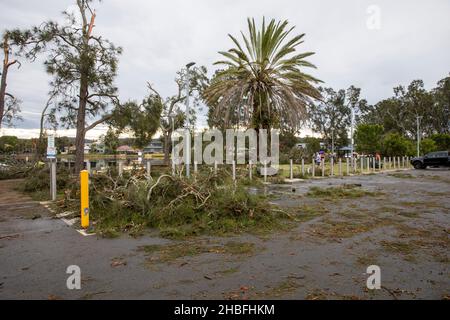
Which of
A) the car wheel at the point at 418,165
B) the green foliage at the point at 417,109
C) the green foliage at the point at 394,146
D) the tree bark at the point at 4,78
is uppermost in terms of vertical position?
the green foliage at the point at 417,109

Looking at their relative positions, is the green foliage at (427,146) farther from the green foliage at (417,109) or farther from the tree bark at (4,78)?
the tree bark at (4,78)

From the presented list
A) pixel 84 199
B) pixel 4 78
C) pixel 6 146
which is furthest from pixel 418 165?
pixel 6 146

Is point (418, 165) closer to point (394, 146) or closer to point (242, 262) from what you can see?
point (394, 146)

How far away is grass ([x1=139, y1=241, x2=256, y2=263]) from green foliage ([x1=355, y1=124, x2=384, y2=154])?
3746 cm

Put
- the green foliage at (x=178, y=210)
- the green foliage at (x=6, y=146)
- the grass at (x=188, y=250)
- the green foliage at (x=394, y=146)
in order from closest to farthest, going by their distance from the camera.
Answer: the grass at (x=188, y=250)
the green foliage at (x=178, y=210)
the green foliage at (x=394, y=146)
the green foliage at (x=6, y=146)

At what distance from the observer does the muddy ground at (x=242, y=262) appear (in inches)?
131

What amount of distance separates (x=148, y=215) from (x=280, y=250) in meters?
3.21

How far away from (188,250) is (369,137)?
38354 millimetres

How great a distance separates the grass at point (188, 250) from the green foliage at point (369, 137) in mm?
37457

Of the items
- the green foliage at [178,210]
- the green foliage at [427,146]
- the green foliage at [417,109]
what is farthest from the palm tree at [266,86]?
the green foliage at [417,109]

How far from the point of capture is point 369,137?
37.5 meters

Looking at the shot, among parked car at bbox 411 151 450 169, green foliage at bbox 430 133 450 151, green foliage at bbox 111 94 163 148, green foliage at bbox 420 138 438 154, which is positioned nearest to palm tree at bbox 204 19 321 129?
green foliage at bbox 111 94 163 148
